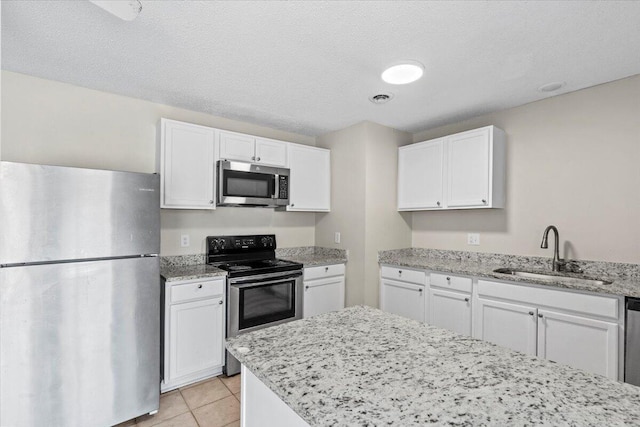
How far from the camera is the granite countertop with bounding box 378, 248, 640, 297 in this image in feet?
6.64

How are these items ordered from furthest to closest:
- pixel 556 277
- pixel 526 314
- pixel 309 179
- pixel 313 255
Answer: pixel 313 255, pixel 309 179, pixel 556 277, pixel 526 314

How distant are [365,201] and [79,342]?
8.32 feet

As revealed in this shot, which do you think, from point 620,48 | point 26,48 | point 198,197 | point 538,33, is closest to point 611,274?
point 620,48

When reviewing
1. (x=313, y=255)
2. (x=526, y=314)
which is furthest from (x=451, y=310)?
(x=313, y=255)

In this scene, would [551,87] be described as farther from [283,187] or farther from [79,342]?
[79,342]

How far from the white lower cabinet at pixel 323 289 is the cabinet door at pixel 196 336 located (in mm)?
886

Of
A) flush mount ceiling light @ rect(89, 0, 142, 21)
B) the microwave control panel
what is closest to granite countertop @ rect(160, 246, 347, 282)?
the microwave control panel

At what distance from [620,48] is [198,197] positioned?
318cm

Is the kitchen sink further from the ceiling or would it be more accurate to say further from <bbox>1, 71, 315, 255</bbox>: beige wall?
<bbox>1, 71, 315, 255</bbox>: beige wall

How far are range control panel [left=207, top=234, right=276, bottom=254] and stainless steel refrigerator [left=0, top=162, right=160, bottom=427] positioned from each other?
3.24ft

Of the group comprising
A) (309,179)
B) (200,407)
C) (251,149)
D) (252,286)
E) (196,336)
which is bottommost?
(200,407)

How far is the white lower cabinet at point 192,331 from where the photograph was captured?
7.81 ft

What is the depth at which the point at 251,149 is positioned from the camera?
10.3 ft

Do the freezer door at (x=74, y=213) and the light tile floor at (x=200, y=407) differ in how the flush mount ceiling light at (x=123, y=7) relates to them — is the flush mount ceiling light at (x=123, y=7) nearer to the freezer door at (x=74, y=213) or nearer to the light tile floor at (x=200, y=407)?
the freezer door at (x=74, y=213)
